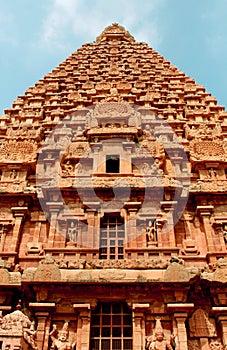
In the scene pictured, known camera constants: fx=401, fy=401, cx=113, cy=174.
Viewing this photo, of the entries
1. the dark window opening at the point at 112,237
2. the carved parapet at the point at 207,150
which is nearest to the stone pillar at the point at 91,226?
the dark window opening at the point at 112,237

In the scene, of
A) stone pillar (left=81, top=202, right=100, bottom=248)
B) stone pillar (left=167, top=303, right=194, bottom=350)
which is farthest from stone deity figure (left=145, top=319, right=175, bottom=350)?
stone pillar (left=81, top=202, right=100, bottom=248)

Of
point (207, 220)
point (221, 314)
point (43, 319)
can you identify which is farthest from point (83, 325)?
point (207, 220)

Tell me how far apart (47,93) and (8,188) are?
10.5 metres

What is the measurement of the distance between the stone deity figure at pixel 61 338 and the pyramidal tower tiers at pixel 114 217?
0.04 metres

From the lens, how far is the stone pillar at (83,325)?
41.7 feet

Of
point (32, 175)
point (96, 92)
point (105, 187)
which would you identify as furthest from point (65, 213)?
point (96, 92)

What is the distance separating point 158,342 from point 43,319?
3.79 metres

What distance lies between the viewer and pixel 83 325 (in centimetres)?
1315

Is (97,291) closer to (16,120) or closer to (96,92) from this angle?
(16,120)

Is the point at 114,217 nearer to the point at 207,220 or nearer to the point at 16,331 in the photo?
the point at 207,220

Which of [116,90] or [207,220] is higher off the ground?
[116,90]

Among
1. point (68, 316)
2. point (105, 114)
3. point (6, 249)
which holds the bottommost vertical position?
point (68, 316)

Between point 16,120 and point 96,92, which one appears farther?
point 96,92

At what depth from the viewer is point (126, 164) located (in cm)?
1938
